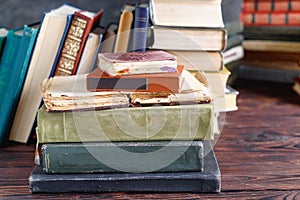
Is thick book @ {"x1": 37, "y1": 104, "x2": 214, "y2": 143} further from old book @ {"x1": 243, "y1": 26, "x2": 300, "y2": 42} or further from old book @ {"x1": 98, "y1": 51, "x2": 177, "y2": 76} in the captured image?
old book @ {"x1": 243, "y1": 26, "x2": 300, "y2": 42}

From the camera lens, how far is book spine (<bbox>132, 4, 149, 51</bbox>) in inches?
45.0

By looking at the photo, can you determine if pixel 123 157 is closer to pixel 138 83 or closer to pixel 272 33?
pixel 138 83

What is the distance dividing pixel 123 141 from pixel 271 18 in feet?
3.50

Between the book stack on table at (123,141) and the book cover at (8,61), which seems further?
the book cover at (8,61)

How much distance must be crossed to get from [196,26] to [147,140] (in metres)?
0.38

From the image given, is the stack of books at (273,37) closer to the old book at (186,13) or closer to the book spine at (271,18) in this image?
the book spine at (271,18)

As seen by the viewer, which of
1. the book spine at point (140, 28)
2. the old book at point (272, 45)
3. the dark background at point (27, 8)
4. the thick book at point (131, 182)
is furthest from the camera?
the old book at point (272, 45)

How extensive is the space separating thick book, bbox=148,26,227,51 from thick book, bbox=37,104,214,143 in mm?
311

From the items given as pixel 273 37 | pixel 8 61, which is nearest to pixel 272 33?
pixel 273 37

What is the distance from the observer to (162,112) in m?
0.90

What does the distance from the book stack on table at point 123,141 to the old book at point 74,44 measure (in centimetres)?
28

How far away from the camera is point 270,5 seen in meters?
1.79

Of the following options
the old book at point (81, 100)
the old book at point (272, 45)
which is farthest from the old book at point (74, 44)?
the old book at point (272, 45)

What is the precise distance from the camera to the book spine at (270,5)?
176 cm
